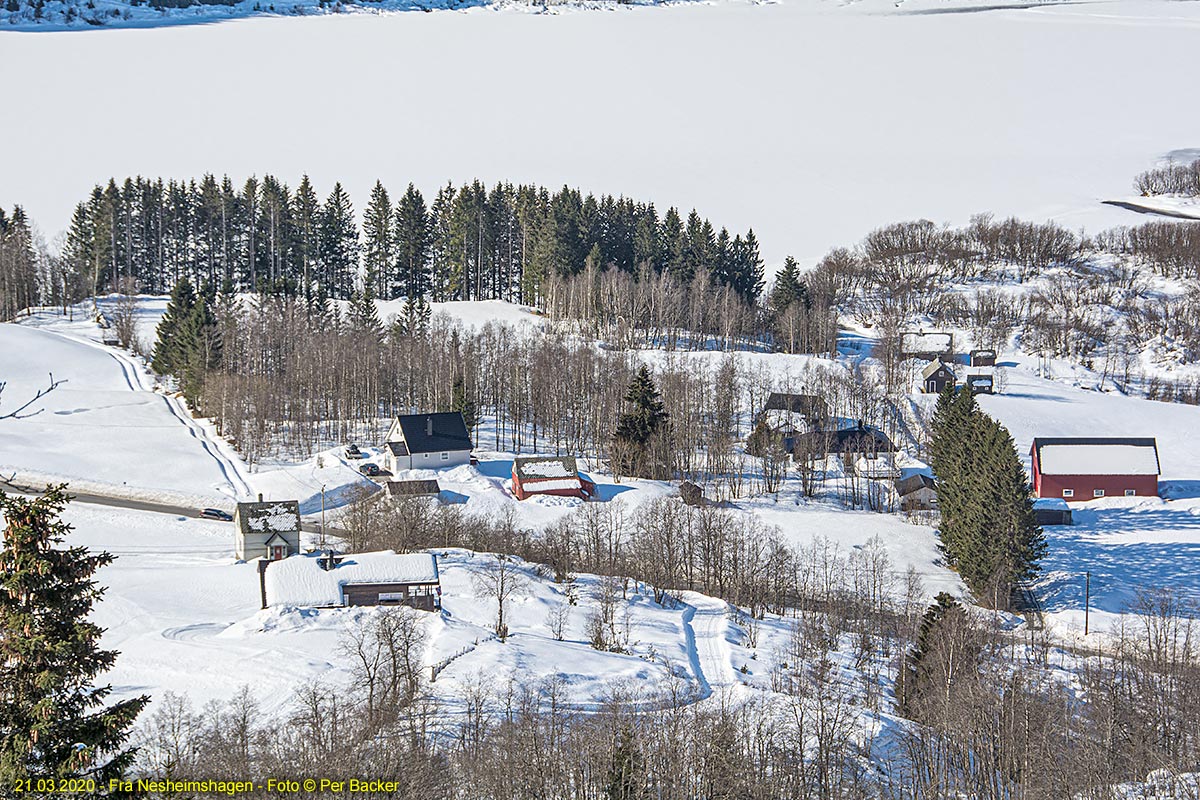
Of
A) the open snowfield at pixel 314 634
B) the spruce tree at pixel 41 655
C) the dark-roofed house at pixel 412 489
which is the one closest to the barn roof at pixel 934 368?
the open snowfield at pixel 314 634

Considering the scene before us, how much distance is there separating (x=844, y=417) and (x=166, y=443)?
42.6 m

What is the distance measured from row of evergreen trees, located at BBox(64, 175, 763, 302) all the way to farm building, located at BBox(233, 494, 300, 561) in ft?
165

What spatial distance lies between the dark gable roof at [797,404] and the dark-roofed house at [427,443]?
68.8 feet

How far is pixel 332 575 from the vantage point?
124 feet

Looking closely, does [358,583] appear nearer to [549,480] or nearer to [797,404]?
[549,480]

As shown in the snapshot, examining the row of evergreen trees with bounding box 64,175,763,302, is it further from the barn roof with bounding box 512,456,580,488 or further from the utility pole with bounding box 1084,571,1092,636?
the utility pole with bounding box 1084,571,1092,636

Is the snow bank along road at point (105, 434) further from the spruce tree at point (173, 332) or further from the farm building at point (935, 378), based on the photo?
the farm building at point (935, 378)

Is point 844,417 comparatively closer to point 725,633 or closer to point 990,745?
point 725,633

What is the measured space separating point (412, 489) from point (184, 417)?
21.5 m

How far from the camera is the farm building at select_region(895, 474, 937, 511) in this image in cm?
5281

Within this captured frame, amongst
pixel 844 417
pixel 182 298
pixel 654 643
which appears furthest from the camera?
pixel 182 298


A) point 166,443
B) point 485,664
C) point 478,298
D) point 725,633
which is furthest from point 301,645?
point 478,298

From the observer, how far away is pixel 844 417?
67.6m

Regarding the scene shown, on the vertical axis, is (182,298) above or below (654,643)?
above
